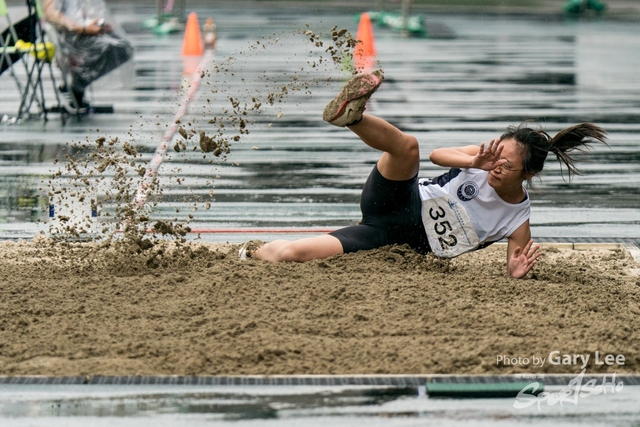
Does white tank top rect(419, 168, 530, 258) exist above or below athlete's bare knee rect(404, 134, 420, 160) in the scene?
below

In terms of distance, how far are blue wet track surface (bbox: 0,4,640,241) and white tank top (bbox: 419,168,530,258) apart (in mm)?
1248

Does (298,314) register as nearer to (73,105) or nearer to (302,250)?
(302,250)

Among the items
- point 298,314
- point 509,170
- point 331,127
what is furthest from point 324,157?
point 298,314

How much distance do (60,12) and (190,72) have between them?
3941 mm

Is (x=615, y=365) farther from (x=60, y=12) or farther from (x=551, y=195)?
(x=60, y=12)

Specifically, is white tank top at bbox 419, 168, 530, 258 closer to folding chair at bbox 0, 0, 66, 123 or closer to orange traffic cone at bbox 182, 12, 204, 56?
Result: folding chair at bbox 0, 0, 66, 123

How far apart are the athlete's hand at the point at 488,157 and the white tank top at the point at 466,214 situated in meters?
0.35

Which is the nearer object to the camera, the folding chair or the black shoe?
the folding chair

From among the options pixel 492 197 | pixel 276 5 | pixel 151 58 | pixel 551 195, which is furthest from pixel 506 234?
pixel 276 5

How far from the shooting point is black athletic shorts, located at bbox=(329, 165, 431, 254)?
576 cm

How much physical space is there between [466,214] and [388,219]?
17.9 inches

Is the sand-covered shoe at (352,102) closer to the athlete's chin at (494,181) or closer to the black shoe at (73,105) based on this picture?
the athlete's chin at (494,181)

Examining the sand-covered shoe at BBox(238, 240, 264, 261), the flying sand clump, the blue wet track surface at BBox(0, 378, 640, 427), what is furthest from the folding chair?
the blue wet track surface at BBox(0, 378, 640, 427)

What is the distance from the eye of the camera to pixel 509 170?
552 cm
